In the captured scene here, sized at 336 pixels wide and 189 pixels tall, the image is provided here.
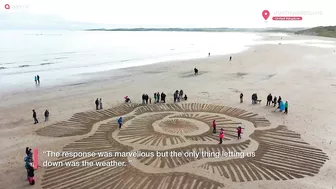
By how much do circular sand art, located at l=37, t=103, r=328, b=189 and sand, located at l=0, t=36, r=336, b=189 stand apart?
0.05 m

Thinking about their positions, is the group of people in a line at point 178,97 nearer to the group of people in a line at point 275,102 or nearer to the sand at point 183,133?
the sand at point 183,133

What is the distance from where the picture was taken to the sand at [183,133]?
14.8m

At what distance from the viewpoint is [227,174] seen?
15.1 metres

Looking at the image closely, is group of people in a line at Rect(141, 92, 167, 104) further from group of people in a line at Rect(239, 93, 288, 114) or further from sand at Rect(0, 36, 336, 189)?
group of people in a line at Rect(239, 93, 288, 114)

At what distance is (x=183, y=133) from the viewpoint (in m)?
20.5

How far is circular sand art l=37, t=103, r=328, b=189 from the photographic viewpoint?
48.1 ft

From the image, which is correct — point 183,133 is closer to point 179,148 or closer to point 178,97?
point 179,148

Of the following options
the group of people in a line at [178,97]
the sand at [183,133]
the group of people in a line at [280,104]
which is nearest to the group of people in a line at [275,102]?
the group of people in a line at [280,104]

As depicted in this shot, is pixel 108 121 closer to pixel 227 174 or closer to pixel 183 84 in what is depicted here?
pixel 227 174

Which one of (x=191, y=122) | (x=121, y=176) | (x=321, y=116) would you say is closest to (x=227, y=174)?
(x=121, y=176)

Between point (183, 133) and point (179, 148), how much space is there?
2492 millimetres

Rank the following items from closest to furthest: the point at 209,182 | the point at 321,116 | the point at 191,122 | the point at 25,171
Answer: the point at 209,182 → the point at 25,171 → the point at 191,122 → the point at 321,116

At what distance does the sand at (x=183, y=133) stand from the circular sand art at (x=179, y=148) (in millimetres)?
54

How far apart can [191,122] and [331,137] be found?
31.3 ft
